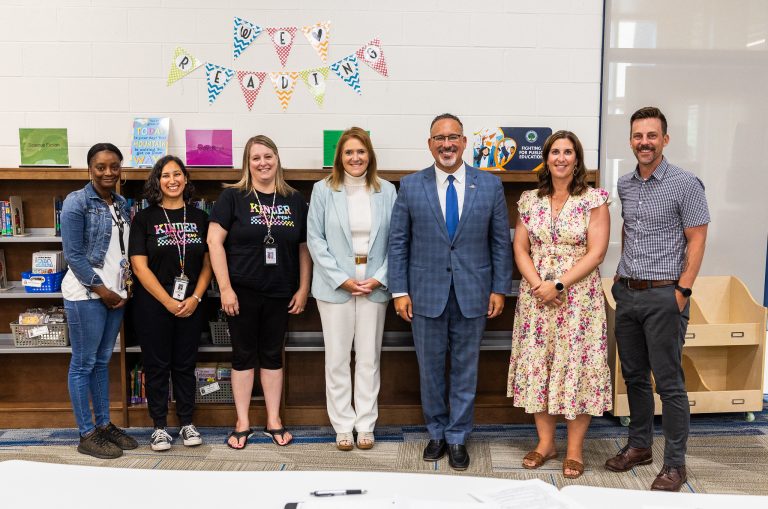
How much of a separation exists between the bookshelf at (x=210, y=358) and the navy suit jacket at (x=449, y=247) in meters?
0.48

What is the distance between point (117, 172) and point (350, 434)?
6.13ft

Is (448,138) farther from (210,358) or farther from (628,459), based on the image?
(210,358)

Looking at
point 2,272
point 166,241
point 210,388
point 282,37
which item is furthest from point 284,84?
point 2,272

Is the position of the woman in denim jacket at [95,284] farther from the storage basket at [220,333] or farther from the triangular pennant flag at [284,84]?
the triangular pennant flag at [284,84]

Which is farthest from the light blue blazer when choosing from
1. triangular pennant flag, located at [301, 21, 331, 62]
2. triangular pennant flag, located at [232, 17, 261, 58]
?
triangular pennant flag, located at [232, 17, 261, 58]

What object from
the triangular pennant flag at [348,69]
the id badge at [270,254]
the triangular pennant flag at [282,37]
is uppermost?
the triangular pennant flag at [282,37]

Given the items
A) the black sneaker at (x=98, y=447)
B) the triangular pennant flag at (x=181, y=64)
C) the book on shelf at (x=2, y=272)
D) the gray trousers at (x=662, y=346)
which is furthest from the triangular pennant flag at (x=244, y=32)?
the gray trousers at (x=662, y=346)

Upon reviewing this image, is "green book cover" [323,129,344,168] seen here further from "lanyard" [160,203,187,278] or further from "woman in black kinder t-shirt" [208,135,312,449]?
"lanyard" [160,203,187,278]

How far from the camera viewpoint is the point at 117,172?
339cm

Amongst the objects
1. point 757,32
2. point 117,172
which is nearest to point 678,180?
point 757,32

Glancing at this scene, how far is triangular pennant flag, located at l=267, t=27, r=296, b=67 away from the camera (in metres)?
4.00

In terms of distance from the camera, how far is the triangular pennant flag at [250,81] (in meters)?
4.02

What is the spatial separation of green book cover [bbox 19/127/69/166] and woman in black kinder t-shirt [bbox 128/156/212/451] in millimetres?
842

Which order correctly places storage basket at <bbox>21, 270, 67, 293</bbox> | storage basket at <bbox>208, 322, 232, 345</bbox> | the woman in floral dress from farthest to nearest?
storage basket at <bbox>208, 322, 232, 345</bbox>, storage basket at <bbox>21, 270, 67, 293</bbox>, the woman in floral dress
